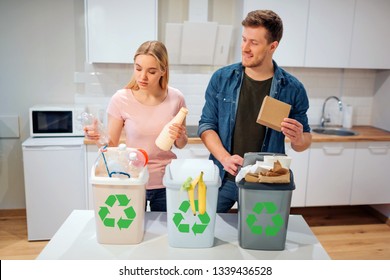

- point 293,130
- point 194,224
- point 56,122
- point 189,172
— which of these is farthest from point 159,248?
point 56,122

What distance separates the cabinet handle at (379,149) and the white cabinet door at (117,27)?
1823 mm

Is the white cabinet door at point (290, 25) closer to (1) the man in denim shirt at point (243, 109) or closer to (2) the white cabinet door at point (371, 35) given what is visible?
(2) the white cabinet door at point (371, 35)

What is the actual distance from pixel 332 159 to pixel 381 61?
0.88 metres

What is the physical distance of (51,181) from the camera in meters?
2.85

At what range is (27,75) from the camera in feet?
10.4

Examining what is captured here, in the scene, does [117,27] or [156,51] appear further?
[117,27]

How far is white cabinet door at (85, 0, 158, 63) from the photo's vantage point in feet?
9.28

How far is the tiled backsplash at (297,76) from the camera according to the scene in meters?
3.22

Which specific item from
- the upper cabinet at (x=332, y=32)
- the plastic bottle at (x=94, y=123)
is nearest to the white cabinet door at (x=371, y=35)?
the upper cabinet at (x=332, y=32)

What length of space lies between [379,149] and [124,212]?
2.50 meters

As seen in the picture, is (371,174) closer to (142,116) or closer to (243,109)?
(243,109)
